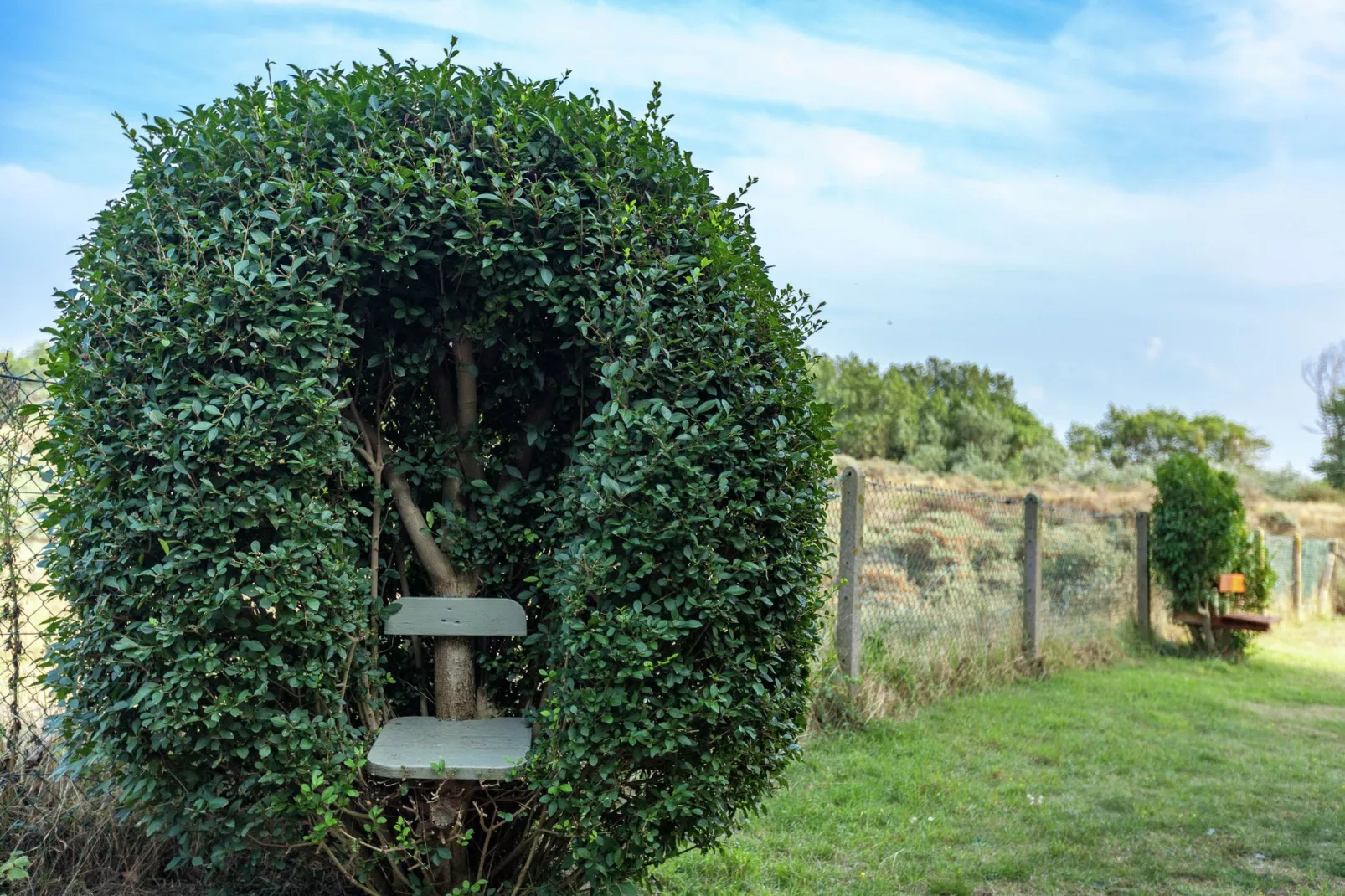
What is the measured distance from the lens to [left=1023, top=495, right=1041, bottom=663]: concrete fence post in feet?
32.6

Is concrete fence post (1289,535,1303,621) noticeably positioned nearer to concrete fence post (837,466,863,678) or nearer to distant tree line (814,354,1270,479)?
distant tree line (814,354,1270,479)

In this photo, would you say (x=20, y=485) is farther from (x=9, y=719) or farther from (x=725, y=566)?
(x=725, y=566)

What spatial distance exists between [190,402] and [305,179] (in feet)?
2.63

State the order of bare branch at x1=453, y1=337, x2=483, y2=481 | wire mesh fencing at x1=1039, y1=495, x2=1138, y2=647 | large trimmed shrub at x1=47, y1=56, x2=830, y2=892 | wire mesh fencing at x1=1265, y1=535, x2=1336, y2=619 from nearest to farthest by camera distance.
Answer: large trimmed shrub at x1=47, y1=56, x2=830, y2=892 → bare branch at x1=453, y1=337, x2=483, y2=481 → wire mesh fencing at x1=1039, y1=495, x2=1138, y2=647 → wire mesh fencing at x1=1265, y1=535, x2=1336, y2=619

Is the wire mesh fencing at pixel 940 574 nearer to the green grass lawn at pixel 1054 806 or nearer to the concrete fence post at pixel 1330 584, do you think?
the green grass lawn at pixel 1054 806

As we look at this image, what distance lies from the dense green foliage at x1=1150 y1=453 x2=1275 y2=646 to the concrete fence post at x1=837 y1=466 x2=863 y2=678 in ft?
23.4

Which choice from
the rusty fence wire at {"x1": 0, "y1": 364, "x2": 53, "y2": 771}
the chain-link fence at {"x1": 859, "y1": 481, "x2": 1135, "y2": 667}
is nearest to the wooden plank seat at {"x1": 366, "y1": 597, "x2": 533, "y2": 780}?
the rusty fence wire at {"x1": 0, "y1": 364, "x2": 53, "y2": 771}

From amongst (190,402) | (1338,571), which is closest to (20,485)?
(190,402)

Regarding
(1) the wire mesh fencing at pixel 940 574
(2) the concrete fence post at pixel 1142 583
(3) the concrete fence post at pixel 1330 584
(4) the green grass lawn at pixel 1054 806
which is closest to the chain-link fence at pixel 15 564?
(4) the green grass lawn at pixel 1054 806

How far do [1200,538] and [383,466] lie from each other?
11.8m

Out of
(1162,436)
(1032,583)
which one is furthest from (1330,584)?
(1162,436)

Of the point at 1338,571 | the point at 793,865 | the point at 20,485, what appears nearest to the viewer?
the point at 20,485

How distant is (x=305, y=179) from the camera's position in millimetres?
3189

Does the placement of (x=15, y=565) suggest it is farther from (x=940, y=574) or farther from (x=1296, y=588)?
(x=1296, y=588)
